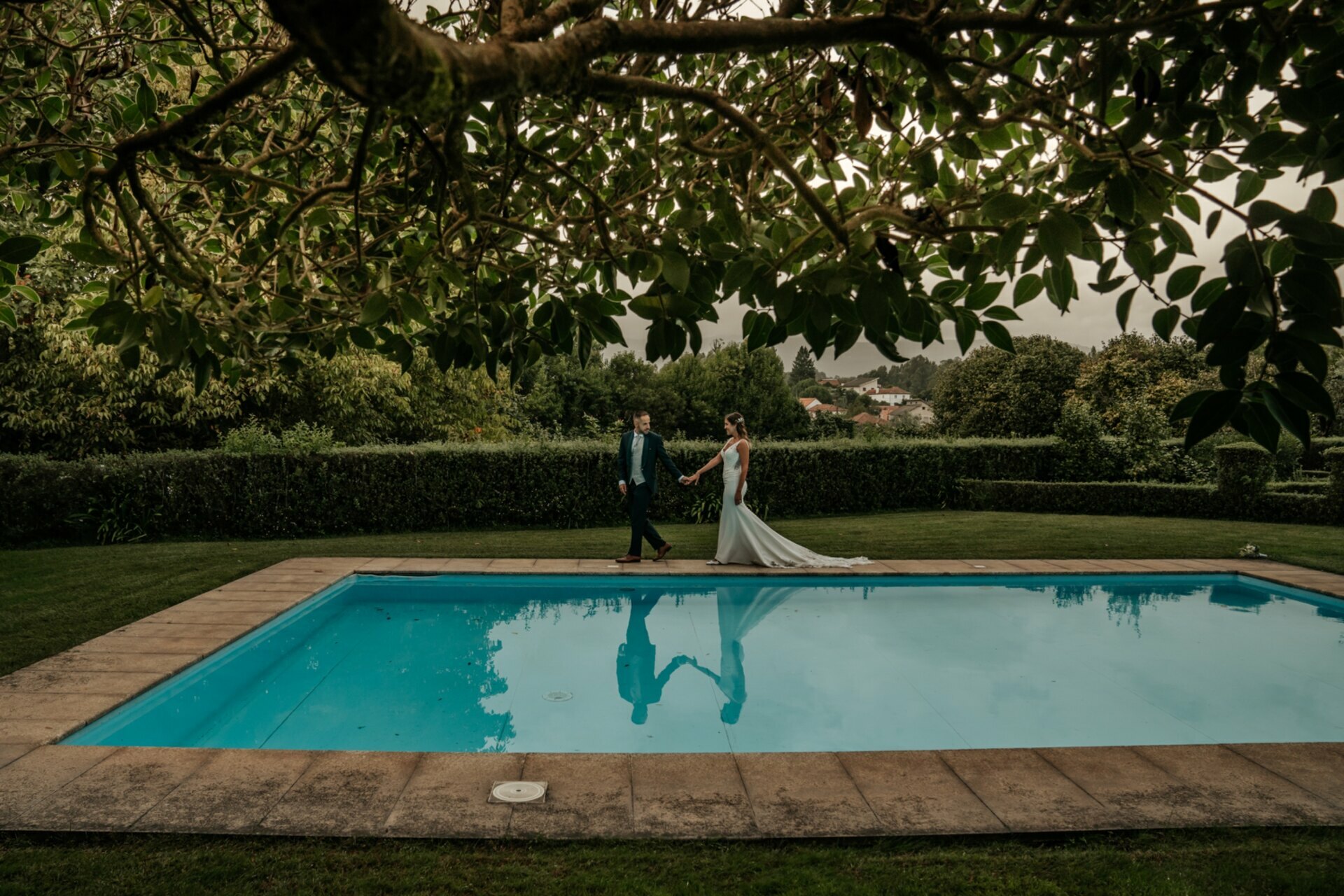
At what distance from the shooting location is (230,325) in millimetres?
3143

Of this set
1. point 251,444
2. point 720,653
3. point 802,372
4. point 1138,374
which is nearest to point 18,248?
point 720,653

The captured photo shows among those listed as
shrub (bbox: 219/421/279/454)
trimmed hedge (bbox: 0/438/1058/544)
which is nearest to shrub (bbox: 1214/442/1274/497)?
trimmed hedge (bbox: 0/438/1058/544)

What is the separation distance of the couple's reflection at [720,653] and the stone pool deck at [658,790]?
211cm

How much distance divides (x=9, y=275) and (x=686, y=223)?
2775 mm

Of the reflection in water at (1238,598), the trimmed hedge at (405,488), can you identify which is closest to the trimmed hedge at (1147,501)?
the trimmed hedge at (405,488)

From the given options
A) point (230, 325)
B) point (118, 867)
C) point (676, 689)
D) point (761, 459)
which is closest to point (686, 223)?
point (230, 325)

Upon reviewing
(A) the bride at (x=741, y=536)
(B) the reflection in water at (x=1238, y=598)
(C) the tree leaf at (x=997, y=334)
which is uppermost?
(C) the tree leaf at (x=997, y=334)

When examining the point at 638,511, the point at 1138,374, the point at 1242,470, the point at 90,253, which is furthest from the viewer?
the point at 1138,374

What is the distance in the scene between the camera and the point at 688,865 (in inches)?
136

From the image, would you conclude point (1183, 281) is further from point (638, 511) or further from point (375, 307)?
point (638, 511)

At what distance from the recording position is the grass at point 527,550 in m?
7.98

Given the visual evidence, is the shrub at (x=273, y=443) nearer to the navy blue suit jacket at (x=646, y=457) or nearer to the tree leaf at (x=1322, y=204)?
the navy blue suit jacket at (x=646, y=457)

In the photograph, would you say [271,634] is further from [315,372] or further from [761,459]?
[315,372]

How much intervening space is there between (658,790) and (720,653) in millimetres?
4026
